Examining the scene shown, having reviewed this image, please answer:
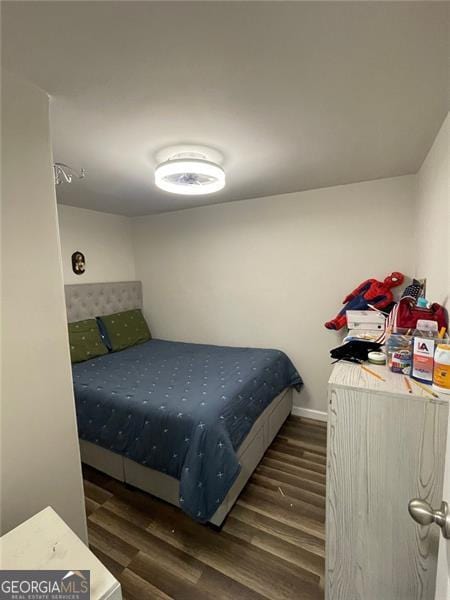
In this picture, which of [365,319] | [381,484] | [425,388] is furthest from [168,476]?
[365,319]

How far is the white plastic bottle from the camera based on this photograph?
2.80 feet

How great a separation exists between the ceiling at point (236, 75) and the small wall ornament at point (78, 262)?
1.35m

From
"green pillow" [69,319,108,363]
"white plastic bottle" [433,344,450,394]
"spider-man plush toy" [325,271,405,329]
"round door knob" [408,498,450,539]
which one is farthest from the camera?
"green pillow" [69,319,108,363]

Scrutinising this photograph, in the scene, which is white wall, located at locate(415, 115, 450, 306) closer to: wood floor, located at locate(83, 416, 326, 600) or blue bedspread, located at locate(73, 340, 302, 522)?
blue bedspread, located at locate(73, 340, 302, 522)

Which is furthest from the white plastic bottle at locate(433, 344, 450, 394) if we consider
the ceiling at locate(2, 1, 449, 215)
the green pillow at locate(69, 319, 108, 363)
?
the green pillow at locate(69, 319, 108, 363)

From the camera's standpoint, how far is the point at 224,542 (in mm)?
1506

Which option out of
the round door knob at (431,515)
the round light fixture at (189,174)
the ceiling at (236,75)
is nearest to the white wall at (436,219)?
the ceiling at (236,75)

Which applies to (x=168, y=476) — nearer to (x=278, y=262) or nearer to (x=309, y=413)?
(x=309, y=413)

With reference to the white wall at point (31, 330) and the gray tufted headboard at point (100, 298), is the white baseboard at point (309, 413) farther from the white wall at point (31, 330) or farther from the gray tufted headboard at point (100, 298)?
the gray tufted headboard at point (100, 298)

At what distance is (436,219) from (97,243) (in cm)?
316

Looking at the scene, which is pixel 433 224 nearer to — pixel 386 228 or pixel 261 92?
pixel 386 228

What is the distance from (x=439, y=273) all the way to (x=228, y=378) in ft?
4.90

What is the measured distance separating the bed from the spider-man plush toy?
69 cm

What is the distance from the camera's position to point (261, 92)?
1.08m
